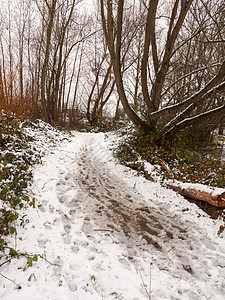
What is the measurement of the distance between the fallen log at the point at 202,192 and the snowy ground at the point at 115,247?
0.65 ft

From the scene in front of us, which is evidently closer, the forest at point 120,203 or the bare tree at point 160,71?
the forest at point 120,203

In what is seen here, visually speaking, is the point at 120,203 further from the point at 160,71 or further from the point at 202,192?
the point at 160,71

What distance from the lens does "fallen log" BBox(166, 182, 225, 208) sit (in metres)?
3.44

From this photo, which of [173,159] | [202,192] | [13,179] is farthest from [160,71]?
[13,179]

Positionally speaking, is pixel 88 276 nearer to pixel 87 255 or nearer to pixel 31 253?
pixel 87 255

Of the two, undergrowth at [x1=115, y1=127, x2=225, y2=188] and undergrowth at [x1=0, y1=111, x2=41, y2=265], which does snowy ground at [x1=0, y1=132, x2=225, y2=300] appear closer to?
undergrowth at [x1=0, y1=111, x2=41, y2=265]

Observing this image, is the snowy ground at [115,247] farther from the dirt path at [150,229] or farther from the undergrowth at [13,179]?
the undergrowth at [13,179]

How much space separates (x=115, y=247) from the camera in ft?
8.69

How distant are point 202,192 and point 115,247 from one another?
2.31 meters

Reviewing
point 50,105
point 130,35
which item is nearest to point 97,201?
point 50,105

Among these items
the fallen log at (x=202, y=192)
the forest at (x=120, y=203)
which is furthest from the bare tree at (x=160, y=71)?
the fallen log at (x=202, y=192)

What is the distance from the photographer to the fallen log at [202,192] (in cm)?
344

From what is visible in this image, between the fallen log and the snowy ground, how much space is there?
20 centimetres

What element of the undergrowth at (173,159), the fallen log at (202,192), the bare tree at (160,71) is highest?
the bare tree at (160,71)
